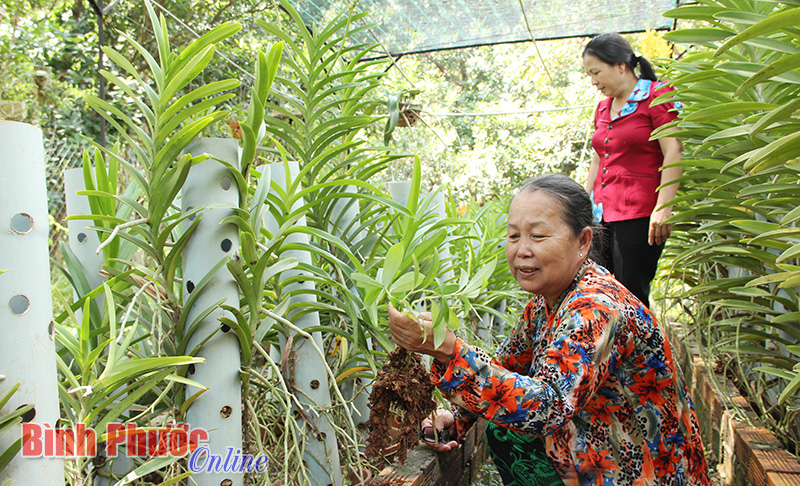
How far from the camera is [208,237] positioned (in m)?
1.01

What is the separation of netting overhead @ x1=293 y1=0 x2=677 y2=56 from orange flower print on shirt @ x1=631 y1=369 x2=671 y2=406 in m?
3.28

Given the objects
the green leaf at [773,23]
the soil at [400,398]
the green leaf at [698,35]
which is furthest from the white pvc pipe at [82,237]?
the green leaf at [698,35]

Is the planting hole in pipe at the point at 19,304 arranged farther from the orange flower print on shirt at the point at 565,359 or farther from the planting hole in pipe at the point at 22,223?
the orange flower print on shirt at the point at 565,359

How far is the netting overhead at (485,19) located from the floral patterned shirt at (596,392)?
3.24 meters

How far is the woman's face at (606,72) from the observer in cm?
215

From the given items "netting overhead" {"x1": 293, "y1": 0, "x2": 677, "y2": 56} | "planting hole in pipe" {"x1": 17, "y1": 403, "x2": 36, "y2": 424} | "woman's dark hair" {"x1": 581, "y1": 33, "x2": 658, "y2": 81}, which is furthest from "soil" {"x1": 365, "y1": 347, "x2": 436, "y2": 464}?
"netting overhead" {"x1": 293, "y1": 0, "x2": 677, "y2": 56}

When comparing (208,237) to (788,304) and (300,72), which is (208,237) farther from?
(788,304)

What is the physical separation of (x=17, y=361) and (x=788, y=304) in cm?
170

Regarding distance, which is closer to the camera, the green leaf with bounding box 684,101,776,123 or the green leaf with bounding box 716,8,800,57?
the green leaf with bounding box 716,8,800,57

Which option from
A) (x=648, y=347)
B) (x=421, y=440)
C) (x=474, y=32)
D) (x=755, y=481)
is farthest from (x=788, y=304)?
(x=474, y=32)

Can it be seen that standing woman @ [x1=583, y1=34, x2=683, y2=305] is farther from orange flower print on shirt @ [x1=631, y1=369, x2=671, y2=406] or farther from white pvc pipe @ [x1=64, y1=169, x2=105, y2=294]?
white pvc pipe @ [x1=64, y1=169, x2=105, y2=294]

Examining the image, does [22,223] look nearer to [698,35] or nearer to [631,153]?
[698,35]

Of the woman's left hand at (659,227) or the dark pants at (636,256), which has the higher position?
the woman's left hand at (659,227)

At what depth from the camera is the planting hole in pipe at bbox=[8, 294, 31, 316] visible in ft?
2.32
